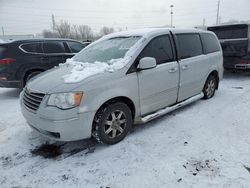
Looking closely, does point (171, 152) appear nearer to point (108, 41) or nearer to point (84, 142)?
point (84, 142)

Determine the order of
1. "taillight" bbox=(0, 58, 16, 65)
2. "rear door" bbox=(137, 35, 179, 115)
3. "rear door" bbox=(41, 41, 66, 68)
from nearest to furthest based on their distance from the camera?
"rear door" bbox=(137, 35, 179, 115) → "taillight" bbox=(0, 58, 16, 65) → "rear door" bbox=(41, 41, 66, 68)

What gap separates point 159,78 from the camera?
12.4ft

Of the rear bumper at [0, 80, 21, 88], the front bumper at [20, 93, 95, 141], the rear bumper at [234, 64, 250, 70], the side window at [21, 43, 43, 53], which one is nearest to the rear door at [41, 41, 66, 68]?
the side window at [21, 43, 43, 53]

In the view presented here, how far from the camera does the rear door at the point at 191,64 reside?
14.1 feet

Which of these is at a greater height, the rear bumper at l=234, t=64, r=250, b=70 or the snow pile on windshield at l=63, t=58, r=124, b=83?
the snow pile on windshield at l=63, t=58, r=124, b=83

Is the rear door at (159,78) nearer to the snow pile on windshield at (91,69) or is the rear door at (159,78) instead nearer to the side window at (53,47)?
the snow pile on windshield at (91,69)

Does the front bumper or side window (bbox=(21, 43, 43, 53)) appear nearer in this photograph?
the front bumper

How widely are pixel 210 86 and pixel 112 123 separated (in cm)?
325

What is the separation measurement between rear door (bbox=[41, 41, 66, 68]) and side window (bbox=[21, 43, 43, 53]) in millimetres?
151

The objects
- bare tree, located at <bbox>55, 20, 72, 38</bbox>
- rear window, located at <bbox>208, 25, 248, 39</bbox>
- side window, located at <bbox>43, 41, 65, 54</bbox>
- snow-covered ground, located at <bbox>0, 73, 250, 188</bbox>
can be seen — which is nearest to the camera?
snow-covered ground, located at <bbox>0, 73, 250, 188</bbox>

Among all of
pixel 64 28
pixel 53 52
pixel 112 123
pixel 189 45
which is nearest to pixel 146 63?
pixel 112 123

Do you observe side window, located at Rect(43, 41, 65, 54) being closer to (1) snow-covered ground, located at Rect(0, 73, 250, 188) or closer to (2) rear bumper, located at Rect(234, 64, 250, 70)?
(1) snow-covered ground, located at Rect(0, 73, 250, 188)

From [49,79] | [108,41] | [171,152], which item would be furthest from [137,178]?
[108,41]

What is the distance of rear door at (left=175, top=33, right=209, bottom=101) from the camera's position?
14.1 ft
